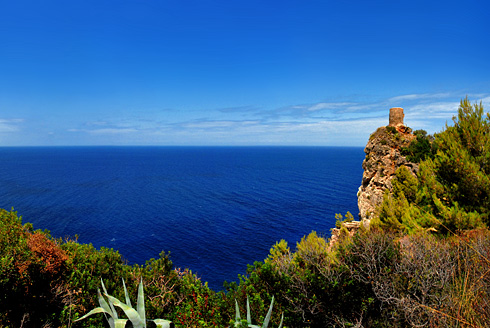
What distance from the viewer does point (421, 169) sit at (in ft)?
55.6

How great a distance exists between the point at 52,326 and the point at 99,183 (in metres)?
96.6

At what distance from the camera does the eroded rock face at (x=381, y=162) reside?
88.3 ft

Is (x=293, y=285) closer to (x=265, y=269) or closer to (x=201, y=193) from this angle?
(x=265, y=269)

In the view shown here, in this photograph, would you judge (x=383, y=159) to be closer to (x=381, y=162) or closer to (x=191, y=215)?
(x=381, y=162)

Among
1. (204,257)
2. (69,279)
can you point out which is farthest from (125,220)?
(69,279)

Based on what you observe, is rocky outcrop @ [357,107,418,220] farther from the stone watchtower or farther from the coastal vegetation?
the coastal vegetation

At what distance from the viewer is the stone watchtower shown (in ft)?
93.3

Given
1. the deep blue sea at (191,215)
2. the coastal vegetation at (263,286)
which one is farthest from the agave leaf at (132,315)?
the deep blue sea at (191,215)

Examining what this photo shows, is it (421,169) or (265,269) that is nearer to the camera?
(265,269)

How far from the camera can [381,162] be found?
27.5 meters

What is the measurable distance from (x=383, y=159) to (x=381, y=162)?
34 centimetres

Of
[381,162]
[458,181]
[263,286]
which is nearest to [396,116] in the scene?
[381,162]

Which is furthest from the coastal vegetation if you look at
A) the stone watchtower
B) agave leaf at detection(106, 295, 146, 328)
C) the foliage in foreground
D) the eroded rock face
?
the stone watchtower

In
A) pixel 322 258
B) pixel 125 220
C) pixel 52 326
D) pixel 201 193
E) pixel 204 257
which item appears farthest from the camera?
pixel 201 193
